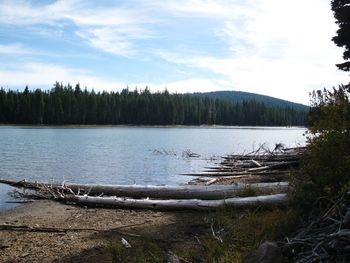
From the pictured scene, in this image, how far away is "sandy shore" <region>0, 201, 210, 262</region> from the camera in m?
8.81

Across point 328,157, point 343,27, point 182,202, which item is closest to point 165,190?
point 182,202

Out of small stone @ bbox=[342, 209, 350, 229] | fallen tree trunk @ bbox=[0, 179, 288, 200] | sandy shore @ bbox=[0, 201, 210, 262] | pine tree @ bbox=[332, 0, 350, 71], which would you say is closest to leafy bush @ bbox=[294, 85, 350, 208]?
small stone @ bbox=[342, 209, 350, 229]

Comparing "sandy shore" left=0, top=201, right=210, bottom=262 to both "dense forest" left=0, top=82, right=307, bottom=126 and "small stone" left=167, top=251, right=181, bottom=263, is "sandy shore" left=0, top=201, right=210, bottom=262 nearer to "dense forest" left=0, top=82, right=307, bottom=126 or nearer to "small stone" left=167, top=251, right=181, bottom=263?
"small stone" left=167, top=251, right=181, bottom=263

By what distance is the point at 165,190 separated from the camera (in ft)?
48.1

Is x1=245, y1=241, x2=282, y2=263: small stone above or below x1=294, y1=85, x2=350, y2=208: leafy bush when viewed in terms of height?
below

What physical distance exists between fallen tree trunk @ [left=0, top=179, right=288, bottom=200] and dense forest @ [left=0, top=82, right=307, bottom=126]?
10776 centimetres

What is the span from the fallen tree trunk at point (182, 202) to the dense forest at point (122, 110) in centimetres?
11049

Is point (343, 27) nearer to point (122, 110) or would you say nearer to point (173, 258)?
point (173, 258)

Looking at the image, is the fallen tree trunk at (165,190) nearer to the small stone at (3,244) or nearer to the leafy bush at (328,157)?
the leafy bush at (328,157)

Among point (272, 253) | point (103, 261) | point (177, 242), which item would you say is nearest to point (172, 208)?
point (177, 242)

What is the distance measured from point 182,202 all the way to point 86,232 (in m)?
3.28

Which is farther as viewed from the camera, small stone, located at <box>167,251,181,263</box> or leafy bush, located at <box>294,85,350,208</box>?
leafy bush, located at <box>294,85,350,208</box>

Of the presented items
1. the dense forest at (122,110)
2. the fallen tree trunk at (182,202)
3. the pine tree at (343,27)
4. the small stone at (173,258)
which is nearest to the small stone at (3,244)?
the small stone at (173,258)

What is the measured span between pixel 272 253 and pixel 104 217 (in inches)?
266
